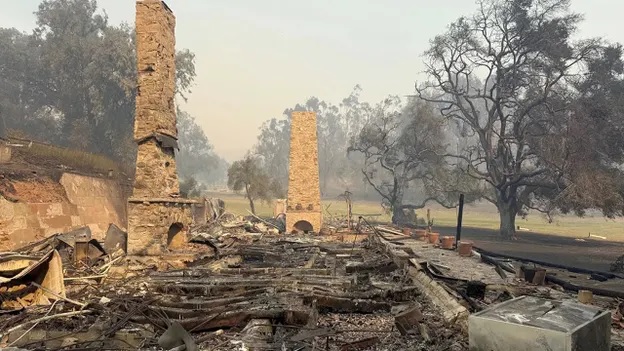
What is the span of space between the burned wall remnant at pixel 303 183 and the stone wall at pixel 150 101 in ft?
40.1

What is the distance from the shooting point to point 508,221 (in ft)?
98.0

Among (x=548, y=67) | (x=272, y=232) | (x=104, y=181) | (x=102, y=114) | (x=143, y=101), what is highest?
(x=548, y=67)

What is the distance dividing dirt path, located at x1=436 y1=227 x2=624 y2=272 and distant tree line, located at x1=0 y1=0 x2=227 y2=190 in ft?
90.0

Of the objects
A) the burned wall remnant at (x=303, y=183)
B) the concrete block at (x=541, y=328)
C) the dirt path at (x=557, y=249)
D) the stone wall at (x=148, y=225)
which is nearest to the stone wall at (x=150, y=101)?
the stone wall at (x=148, y=225)

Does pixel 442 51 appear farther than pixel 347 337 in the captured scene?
Yes

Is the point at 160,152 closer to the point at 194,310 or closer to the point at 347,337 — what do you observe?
the point at 194,310

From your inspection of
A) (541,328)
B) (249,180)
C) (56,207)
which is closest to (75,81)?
(249,180)

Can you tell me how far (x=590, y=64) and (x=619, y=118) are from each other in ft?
15.8

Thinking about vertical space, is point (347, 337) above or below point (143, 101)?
below

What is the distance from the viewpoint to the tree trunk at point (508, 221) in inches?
1163

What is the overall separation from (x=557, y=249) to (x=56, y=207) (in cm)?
2563

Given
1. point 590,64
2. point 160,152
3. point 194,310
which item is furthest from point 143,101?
point 590,64

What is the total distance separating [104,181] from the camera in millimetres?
23516

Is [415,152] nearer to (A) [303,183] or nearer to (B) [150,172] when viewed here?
(A) [303,183]
